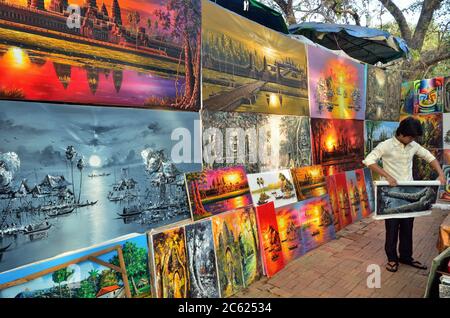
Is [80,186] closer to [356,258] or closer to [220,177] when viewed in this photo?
[220,177]

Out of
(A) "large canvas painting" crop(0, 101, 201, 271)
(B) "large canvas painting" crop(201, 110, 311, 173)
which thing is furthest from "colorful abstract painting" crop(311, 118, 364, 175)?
(A) "large canvas painting" crop(0, 101, 201, 271)

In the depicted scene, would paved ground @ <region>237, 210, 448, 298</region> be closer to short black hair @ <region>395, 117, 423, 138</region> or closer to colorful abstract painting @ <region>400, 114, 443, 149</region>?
A: short black hair @ <region>395, 117, 423, 138</region>

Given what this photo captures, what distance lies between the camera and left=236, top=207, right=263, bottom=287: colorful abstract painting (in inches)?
126

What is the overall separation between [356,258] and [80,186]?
3.58 meters

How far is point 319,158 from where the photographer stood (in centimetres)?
503

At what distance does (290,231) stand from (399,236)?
1332 millimetres

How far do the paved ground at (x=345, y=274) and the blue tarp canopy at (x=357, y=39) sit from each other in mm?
4137

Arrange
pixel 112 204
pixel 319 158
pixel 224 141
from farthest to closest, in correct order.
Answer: pixel 319 158
pixel 224 141
pixel 112 204

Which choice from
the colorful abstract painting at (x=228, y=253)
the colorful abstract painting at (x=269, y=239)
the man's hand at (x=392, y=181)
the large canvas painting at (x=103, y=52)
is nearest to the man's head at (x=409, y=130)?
the man's hand at (x=392, y=181)

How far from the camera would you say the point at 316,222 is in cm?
422

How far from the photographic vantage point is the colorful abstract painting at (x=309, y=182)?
4160 mm

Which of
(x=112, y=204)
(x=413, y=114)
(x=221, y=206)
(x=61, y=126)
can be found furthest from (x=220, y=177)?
(x=413, y=114)

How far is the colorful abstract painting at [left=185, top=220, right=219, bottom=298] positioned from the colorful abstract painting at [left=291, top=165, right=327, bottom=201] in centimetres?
172

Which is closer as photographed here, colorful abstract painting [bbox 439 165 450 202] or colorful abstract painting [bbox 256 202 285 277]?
colorful abstract painting [bbox 256 202 285 277]
